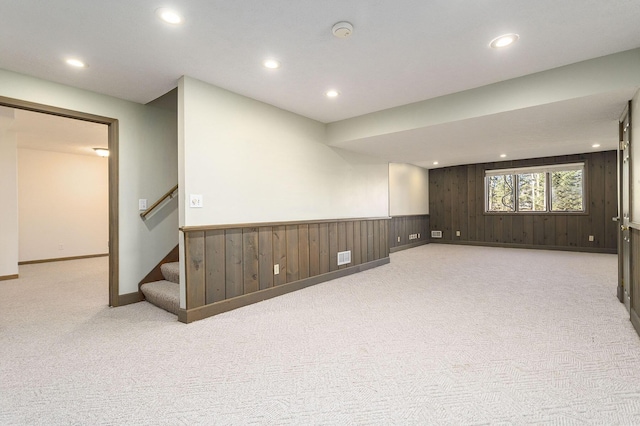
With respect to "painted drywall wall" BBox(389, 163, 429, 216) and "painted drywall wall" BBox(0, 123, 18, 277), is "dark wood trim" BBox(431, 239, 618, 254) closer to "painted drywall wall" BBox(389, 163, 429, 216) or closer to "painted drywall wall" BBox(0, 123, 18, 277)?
"painted drywall wall" BBox(389, 163, 429, 216)

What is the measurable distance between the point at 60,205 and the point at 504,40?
8.32m

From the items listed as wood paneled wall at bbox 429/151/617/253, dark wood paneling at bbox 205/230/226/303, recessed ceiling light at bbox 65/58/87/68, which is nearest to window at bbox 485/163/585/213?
wood paneled wall at bbox 429/151/617/253

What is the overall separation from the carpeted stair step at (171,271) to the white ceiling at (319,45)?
1.98 metres

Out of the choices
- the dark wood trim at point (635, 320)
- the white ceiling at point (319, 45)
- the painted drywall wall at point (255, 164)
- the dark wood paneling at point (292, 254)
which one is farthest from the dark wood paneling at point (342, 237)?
the dark wood trim at point (635, 320)

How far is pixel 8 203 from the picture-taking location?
493 centimetres

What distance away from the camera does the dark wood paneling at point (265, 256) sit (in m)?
3.56

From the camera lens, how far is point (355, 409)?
1.58 m

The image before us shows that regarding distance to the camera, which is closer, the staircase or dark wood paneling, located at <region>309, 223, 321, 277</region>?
the staircase

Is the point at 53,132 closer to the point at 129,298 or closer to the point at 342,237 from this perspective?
the point at 129,298

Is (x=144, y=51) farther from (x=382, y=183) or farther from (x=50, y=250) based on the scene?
(x=50, y=250)

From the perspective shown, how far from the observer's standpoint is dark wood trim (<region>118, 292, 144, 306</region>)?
343 centimetres

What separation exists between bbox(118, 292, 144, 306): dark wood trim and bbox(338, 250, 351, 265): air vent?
265 cm

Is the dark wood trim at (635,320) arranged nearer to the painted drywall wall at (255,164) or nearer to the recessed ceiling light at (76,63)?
the painted drywall wall at (255,164)

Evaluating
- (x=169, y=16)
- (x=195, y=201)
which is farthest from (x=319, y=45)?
(x=195, y=201)
